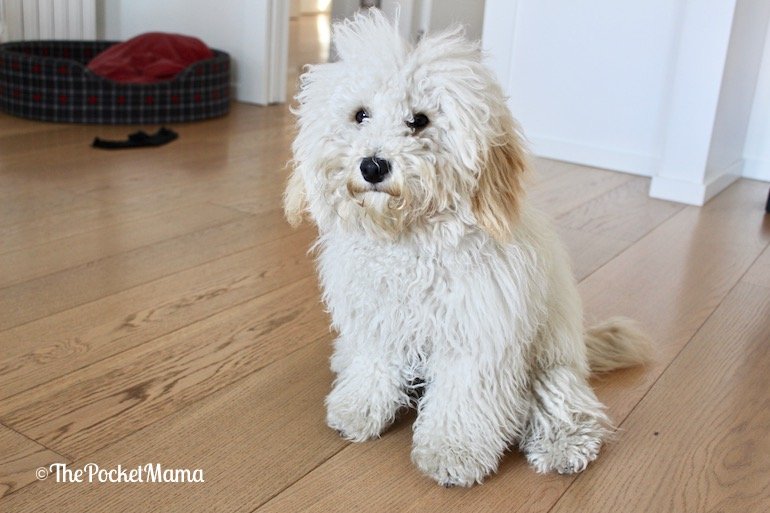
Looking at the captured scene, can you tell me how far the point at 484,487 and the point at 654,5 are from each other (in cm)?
236

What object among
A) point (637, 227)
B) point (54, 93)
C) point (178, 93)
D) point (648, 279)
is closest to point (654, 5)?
point (637, 227)

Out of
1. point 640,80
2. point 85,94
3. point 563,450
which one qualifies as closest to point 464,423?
point 563,450

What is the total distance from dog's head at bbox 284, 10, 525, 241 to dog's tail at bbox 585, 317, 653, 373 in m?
0.54

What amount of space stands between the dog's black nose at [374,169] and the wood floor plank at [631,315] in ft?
1.44

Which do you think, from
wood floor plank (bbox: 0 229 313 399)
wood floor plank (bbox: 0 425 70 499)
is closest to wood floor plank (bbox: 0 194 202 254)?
wood floor plank (bbox: 0 229 313 399)

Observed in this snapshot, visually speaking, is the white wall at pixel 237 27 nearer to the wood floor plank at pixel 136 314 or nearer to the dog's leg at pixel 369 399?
the wood floor plank at pixel 136 314

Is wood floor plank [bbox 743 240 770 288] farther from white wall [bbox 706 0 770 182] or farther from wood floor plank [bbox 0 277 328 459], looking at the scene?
wood floor plank [bbox 0 277 328 459]

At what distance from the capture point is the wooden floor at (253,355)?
129 cm

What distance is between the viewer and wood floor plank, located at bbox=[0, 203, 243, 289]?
200cm

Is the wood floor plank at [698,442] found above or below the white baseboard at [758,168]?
below

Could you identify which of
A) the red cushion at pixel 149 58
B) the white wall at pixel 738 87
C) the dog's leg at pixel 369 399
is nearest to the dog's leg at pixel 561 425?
the dog's leg at pixel 369 399

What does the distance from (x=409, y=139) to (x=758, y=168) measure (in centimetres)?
269

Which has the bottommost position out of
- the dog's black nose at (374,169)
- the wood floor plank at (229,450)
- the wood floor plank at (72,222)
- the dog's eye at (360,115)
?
the wood floor plank at (229,450)

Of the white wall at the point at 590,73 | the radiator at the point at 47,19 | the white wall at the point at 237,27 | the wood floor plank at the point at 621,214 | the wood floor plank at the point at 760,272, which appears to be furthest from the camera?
the white wall at the point at 237,27
